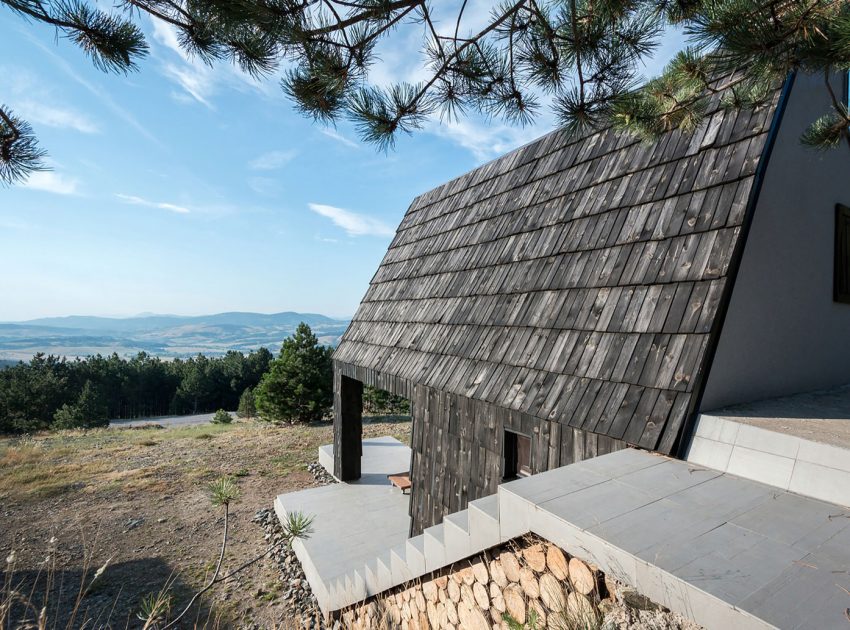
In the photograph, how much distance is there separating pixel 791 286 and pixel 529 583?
3.68 m

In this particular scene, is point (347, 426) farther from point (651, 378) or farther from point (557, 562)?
point (557, 562)

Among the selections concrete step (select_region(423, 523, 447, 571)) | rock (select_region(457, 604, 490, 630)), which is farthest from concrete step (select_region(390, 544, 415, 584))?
rock (select_region(457, 604, 490, 630))

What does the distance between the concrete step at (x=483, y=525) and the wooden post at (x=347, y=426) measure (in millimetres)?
6670

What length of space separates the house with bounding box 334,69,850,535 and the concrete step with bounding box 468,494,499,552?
1.25m

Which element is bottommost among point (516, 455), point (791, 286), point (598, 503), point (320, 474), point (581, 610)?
point (320, 474)

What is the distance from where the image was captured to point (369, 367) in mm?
7277

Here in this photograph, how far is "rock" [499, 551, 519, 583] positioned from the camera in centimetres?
236

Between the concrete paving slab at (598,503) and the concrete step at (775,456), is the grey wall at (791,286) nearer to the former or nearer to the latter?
the concrete step at (775,456)

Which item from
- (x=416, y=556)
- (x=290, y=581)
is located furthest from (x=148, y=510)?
(x=416, y=556)

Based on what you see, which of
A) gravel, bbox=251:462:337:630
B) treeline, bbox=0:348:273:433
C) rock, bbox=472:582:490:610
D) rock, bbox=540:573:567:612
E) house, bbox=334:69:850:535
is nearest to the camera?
rock, bbox=540:573:567:612

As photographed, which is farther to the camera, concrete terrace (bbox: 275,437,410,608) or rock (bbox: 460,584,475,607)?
concrete terrace (bbox: 275,437,410,608)

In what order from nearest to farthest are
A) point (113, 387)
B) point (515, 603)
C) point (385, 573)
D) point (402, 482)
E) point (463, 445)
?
point (515, 603), point (385, 573), point (463, 445), point (402, 482), point (113, 387)

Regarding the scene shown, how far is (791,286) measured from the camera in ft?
12.4

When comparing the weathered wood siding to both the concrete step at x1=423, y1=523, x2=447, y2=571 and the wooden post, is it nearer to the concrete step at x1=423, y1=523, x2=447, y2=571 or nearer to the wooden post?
the concrete step at x1=423, y1=523, x2=447, y2=571
